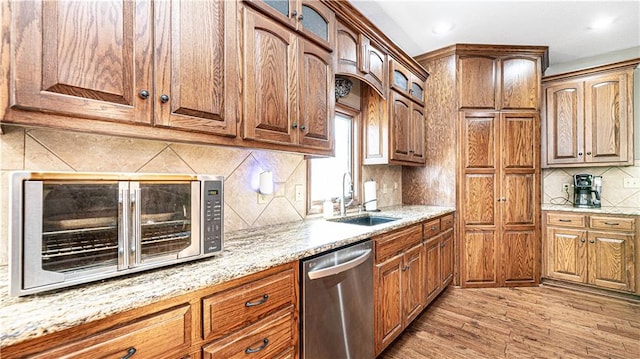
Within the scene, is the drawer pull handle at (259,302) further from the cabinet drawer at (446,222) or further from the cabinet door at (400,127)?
the cabinet drawer at (446,222)

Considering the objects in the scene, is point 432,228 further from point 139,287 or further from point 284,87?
point 139,287

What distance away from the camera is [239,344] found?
1007mm

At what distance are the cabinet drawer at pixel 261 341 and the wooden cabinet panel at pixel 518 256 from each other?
287cm

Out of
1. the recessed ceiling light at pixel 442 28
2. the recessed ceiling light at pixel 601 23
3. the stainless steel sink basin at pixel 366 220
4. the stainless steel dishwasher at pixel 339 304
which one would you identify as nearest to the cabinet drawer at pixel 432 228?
the stainless steel sink basin at pixel 366 220

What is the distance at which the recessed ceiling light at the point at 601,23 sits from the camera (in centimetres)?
252

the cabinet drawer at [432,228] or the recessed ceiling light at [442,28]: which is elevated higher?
the recessed ceiling light at [442,28]

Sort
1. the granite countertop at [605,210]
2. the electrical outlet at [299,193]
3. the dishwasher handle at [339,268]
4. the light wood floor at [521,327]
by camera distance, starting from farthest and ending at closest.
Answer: the granite countertop at [605,210] < the electrical outlet at [299,193] < the light wood floor at [521,327] < the dishwasher handle at [339,268]

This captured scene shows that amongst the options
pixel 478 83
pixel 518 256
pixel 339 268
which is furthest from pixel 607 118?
pixel 339 268

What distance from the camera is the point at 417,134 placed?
3.11 metres

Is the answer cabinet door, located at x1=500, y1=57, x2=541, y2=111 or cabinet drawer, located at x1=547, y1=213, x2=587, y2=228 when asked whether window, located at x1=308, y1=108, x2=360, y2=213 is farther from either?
cabinet drawer, located at x1=547, y1=213, x2=587, y2=228

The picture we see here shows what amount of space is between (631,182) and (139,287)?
15.0 ft

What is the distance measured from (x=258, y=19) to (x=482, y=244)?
10.2ft

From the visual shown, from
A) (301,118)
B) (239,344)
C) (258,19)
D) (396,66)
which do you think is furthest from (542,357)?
(258,19)

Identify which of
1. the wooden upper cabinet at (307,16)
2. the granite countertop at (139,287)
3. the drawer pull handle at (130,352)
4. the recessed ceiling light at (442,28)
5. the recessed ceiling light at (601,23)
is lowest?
the drawer pull handle at (130,352)
